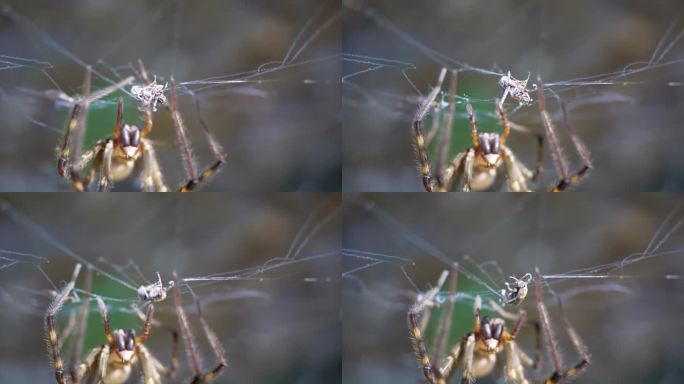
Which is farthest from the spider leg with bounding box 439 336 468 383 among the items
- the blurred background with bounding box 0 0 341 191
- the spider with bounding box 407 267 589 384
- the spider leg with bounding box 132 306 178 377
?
the spider leg with bounding box 132 306 178 377

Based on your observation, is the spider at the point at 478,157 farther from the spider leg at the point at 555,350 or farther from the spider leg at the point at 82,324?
the spider leg at the point at 82,324

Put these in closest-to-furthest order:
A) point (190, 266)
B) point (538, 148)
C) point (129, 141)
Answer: point (129, 141) → point (538, 148) → point (190, 266)

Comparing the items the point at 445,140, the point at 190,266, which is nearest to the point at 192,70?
the point at 190,266

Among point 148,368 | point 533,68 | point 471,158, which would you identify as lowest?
point 148,368

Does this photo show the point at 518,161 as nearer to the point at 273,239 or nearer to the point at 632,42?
the point at 632,42

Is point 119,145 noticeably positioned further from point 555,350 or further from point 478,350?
point 555,350

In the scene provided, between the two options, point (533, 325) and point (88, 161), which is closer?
point (88, 161)

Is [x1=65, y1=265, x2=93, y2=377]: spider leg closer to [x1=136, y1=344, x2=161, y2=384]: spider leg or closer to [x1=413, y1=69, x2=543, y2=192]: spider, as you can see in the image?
[x1=136, y1=344, x2=161, y2=384]: spider leg
